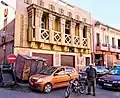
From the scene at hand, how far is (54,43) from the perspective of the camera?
18328mm

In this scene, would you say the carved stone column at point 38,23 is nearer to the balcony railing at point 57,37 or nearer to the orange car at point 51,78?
the balcony railing at point 57,37

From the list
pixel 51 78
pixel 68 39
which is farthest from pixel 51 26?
pixel 51 78

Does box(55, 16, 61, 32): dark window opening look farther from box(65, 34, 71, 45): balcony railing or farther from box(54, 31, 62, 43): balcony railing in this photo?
box(65, 34, 71, 45): balcony railing

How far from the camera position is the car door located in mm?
11481

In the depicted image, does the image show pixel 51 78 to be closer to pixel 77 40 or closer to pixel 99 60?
pixel 77 40

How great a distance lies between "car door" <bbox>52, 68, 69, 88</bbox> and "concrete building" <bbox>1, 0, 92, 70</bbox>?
5468 millimetres

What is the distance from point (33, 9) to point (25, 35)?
2466mm

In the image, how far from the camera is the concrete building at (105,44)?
25141 millimetres

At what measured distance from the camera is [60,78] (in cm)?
1183

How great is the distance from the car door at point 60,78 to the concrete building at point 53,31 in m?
5.47

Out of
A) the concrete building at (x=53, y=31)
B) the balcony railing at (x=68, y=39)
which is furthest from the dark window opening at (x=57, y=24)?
the balcony railing at (x=68, y=39)

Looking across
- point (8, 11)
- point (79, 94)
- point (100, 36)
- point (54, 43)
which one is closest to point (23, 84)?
point (79, 94)

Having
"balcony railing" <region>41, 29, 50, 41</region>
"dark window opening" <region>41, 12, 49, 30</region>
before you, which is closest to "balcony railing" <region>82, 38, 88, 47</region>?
"dark window opening" <region>41, 12, 49, 30</region>

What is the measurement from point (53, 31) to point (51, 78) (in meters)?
7.97
